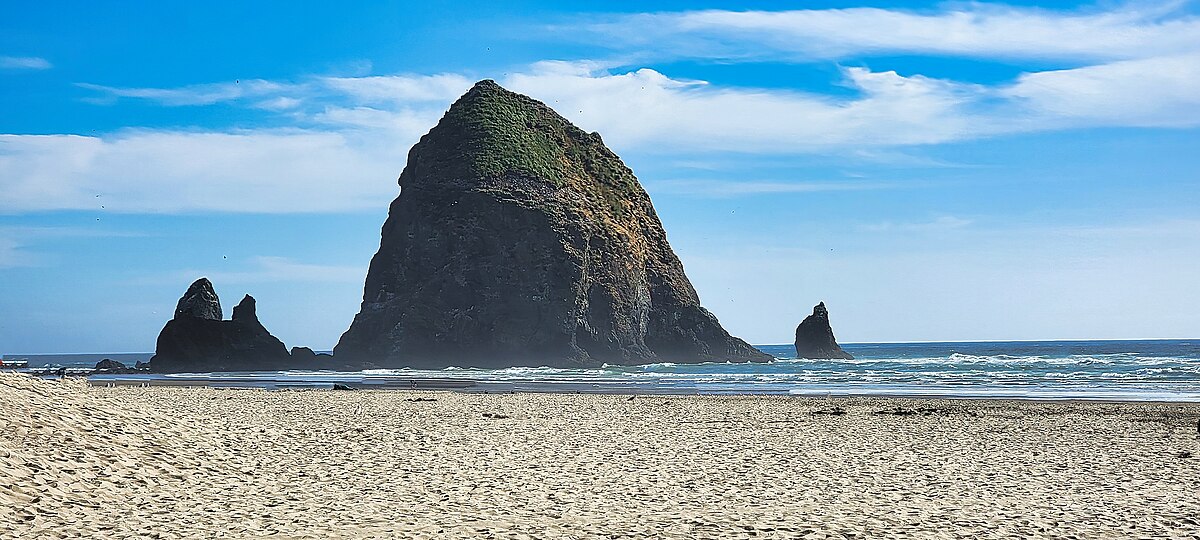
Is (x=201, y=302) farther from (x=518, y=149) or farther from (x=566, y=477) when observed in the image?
(x=566, y=477)

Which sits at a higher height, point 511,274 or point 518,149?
point 518,149

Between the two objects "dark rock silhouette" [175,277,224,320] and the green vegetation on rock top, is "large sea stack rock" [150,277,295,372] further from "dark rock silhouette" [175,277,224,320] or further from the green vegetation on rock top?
the green vegetation on rock top

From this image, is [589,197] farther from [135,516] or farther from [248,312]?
[135,516]

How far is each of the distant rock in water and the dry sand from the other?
86.1 meters

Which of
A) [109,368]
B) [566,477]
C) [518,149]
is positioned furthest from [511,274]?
[566,477]

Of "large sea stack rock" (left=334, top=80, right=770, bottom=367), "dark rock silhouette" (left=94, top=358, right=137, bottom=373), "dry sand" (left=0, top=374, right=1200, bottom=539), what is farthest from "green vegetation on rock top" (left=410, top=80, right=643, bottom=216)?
"dry sand" (left=0, top=374, right=1200, bottom=539)

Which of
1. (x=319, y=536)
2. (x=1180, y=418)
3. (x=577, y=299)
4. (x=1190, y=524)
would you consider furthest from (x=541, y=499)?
(x=577, y=299)

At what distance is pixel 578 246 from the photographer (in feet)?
Answer: 296

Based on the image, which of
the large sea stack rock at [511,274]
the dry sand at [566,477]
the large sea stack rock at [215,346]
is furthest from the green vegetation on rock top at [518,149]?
the dry sand at [566,477]

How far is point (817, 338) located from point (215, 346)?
58234mm

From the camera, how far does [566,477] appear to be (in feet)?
39.9

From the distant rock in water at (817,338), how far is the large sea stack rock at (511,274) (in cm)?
1164

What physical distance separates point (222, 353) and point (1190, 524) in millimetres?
85140

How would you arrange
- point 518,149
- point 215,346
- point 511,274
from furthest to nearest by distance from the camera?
point 518,149
point 511,274
point 215,346
